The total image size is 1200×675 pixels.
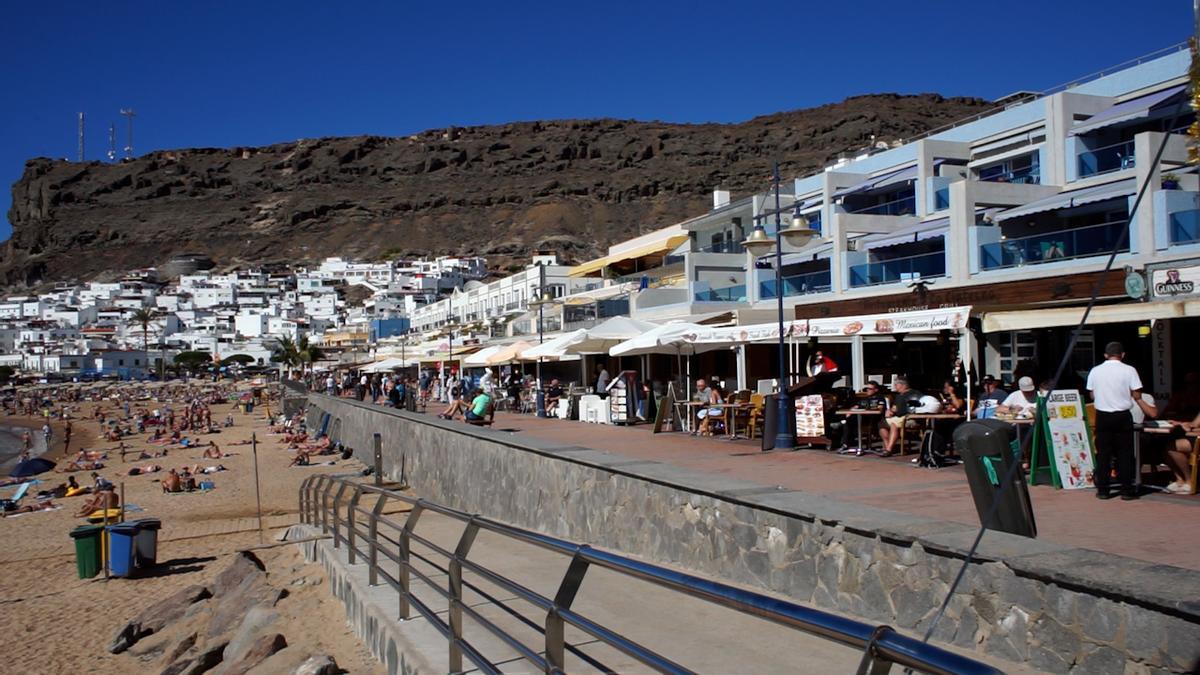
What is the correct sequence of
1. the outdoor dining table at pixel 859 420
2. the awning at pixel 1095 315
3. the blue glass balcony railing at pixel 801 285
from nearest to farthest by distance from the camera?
the awning at pixel 1095 315
the outdoor dining table at pixel 859 420
the blue glass balcony railing at pixel 801 285

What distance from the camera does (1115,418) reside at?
777 centimetres

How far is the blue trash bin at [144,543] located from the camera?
43.2 ft

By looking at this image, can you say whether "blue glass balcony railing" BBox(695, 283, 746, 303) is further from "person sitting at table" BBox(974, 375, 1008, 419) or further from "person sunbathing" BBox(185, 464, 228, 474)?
"person sitting at table" BBox(974, 375, 1008, 419)

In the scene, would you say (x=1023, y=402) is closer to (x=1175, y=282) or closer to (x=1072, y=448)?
(x=1072, y=448)

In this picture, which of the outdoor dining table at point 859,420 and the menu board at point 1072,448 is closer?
the menu board at point 1072,448

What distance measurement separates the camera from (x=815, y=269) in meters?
29.4

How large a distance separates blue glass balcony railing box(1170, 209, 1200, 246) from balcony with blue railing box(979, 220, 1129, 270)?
83 centimetres

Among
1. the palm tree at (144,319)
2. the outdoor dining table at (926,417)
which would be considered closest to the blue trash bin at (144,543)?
the outdoor dining table at (926,417)

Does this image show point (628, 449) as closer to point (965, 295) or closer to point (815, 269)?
point (965, 295)

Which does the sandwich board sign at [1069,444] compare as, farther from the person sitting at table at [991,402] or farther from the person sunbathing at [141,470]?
the person sunbathing at [141,470]

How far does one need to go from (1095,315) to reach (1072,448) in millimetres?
3405

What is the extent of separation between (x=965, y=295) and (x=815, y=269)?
9872 millimetres

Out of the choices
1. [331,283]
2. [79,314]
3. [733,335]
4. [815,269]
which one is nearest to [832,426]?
[733,335]

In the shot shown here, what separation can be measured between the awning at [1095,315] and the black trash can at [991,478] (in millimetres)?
5300
